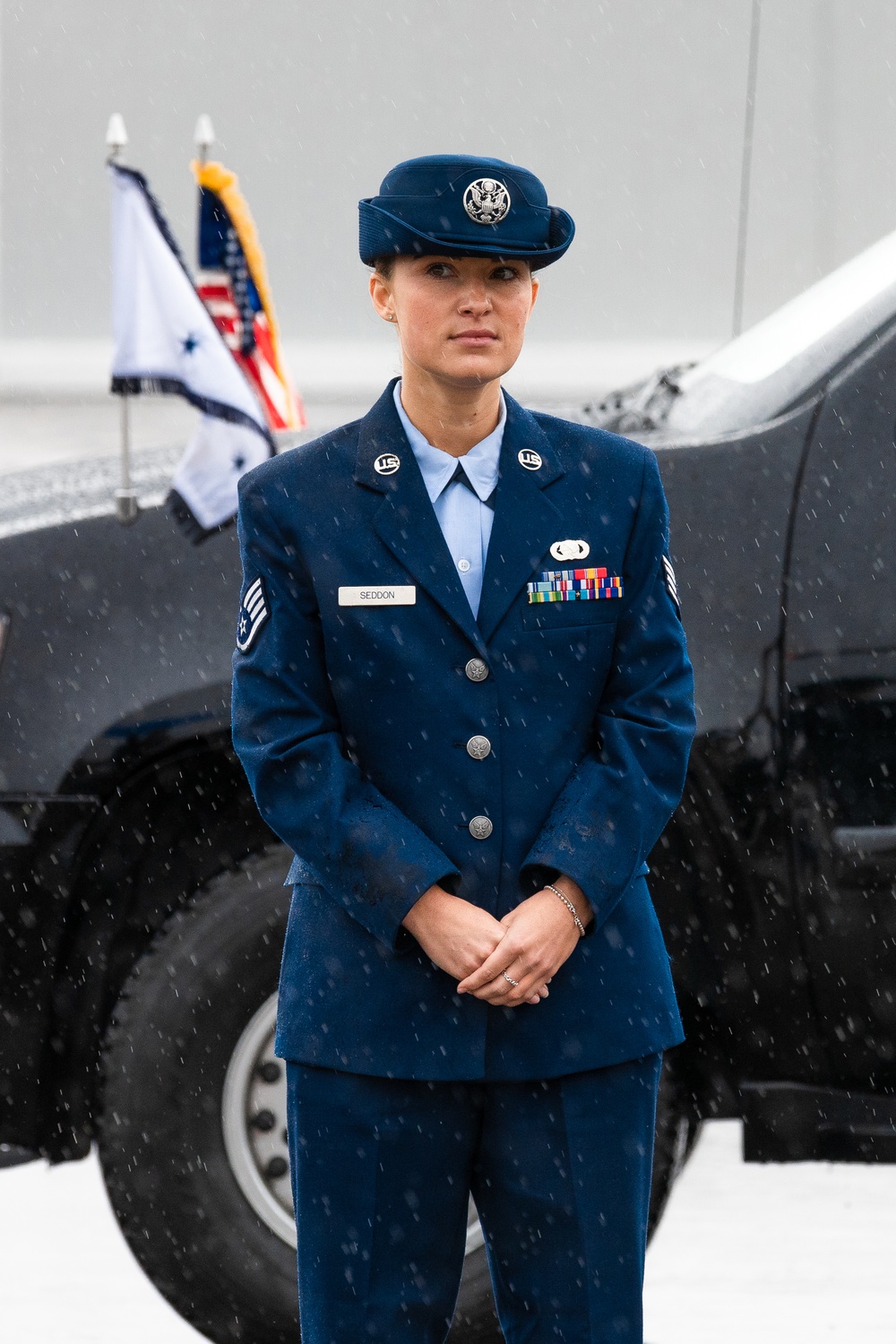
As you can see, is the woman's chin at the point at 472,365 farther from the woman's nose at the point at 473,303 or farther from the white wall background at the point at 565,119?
the white wall background at the point at 565,119

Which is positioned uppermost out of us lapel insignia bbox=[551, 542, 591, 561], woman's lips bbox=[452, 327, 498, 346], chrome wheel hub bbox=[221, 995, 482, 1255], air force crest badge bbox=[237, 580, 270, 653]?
woman's lips bbox=[452, 327, 498, 346]

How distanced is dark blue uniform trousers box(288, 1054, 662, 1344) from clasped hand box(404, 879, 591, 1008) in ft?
0.50

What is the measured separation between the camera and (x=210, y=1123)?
3133 millimetres

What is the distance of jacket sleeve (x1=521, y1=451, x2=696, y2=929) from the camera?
2072 millimetres

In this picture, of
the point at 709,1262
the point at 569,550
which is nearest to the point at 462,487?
the point at 569,550

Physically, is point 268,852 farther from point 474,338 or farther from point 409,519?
point 474,338

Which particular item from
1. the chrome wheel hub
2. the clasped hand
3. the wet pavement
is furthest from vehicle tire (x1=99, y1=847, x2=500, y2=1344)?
the clasped hand

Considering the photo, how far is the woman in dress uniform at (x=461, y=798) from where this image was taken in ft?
6.84

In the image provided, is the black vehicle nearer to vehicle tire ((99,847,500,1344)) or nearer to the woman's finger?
vehicle tire ((99,847,500,1344))

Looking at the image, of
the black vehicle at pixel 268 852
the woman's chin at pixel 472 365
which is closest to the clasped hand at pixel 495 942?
the woman's chin at pixel 472 365

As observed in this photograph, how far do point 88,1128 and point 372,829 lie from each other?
141 centimetres

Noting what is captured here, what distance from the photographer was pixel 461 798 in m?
2.12

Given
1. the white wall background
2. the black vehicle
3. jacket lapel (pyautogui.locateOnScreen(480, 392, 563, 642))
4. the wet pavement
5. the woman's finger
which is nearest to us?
the woman's finger

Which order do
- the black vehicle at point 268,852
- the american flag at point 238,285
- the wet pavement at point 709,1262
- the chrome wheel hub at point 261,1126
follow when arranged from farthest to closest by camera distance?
the american flag at point 238,285
the wet pavement at point 709,1262
the chrome wheel hub at point 261,1126
the black vehicle at point 268,852
